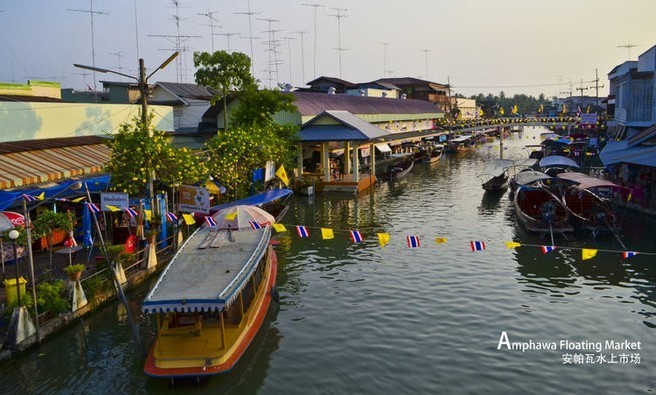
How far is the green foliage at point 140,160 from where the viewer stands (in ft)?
79.5

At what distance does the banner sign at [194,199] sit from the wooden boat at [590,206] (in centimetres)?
1909

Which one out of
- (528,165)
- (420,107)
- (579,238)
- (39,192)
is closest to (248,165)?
(39,192)

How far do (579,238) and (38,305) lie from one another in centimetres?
2602

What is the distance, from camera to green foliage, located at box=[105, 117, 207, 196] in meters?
24.2

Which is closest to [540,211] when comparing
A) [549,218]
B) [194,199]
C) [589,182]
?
[549,218]

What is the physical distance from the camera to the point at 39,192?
901 inches

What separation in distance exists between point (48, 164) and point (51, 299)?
1119 centimetres

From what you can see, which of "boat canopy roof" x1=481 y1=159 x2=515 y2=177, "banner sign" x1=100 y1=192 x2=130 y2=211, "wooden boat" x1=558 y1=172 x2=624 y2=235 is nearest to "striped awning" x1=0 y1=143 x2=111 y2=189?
"banner sign" x1=100 y1=192 x2=130 y2=211

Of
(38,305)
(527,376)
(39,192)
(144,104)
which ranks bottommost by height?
(527,376)

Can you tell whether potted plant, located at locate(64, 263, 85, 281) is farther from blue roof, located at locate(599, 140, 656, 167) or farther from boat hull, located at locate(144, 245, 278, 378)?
blue roof, located at locate(599, 140, 656, 167)

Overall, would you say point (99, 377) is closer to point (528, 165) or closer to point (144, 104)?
point (144, 104)

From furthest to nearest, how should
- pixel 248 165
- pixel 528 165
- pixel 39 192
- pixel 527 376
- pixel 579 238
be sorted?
pixel 528 165 → pixel 248 165 → pixel 579 238 → pixel 39 192 → pixel 527 376

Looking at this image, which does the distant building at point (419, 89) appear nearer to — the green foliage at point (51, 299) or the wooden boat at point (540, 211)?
the wooden boat at point (540, 211)

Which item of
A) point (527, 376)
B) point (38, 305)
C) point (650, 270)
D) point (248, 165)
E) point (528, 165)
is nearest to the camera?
point (527, 376)
